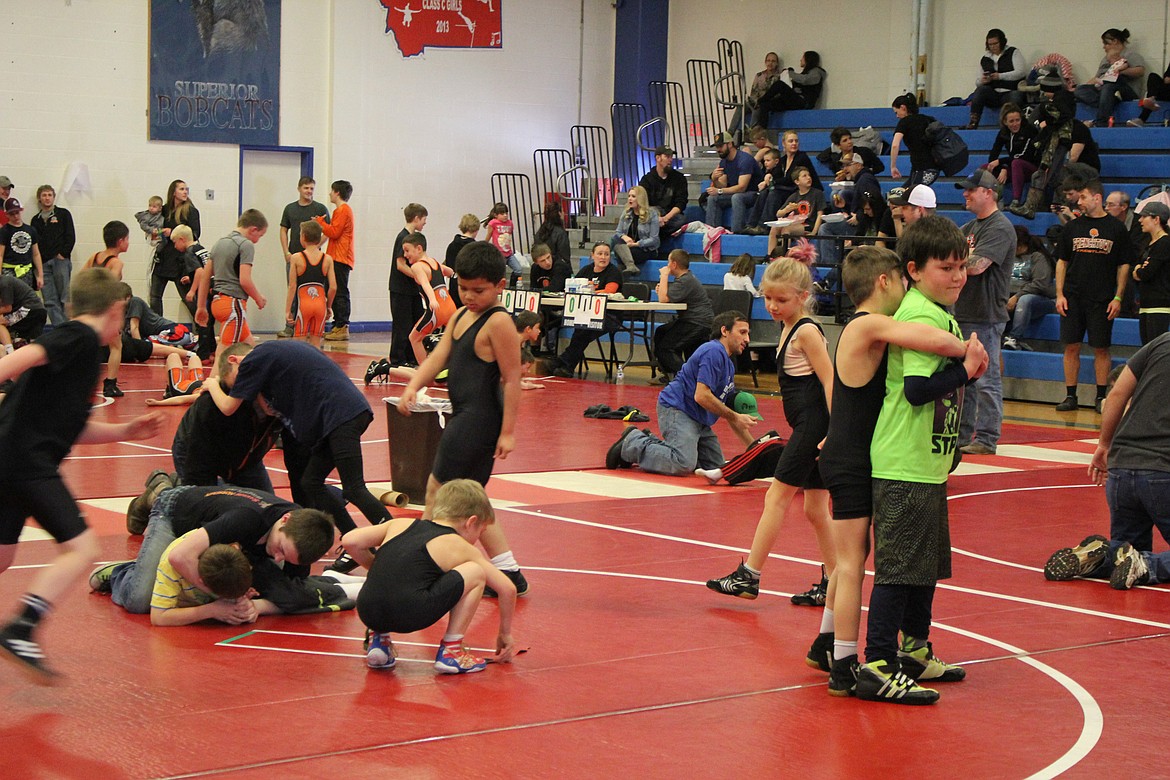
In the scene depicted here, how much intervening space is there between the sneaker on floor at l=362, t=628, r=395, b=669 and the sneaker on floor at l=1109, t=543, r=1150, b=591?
3551mm

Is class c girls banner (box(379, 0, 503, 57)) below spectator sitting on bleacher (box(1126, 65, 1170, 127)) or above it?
above

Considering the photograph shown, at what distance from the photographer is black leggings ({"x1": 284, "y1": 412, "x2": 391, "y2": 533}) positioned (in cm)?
653

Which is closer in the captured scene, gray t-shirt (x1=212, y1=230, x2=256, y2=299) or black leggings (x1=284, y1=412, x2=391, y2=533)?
black leggings (x1=284, y1=412, x2=391, y2=533)

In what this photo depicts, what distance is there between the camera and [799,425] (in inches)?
240

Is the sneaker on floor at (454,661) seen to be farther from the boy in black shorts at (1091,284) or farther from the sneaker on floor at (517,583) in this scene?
the boy in black shorts at (1091,284)

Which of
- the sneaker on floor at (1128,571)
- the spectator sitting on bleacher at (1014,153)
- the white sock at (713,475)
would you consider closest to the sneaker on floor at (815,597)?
the sneaker on floor at (1128,571)

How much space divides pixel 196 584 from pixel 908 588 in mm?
2699

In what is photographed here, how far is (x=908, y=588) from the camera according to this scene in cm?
478

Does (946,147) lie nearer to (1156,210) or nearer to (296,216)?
(1156,210)

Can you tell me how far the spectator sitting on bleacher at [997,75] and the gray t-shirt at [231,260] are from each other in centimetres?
1057

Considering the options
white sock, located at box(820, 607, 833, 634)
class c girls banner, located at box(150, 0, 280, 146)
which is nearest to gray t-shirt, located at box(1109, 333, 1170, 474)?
white sock, located at box(820, 607, 833, 634)

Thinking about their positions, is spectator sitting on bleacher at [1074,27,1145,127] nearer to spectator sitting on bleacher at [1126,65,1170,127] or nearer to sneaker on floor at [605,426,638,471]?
spectator sitting on bleacher at [1126,65,1170,127]

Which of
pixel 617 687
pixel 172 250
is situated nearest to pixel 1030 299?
pixel 172 250

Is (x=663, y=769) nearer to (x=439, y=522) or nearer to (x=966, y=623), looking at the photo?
(x=439, y=522)
